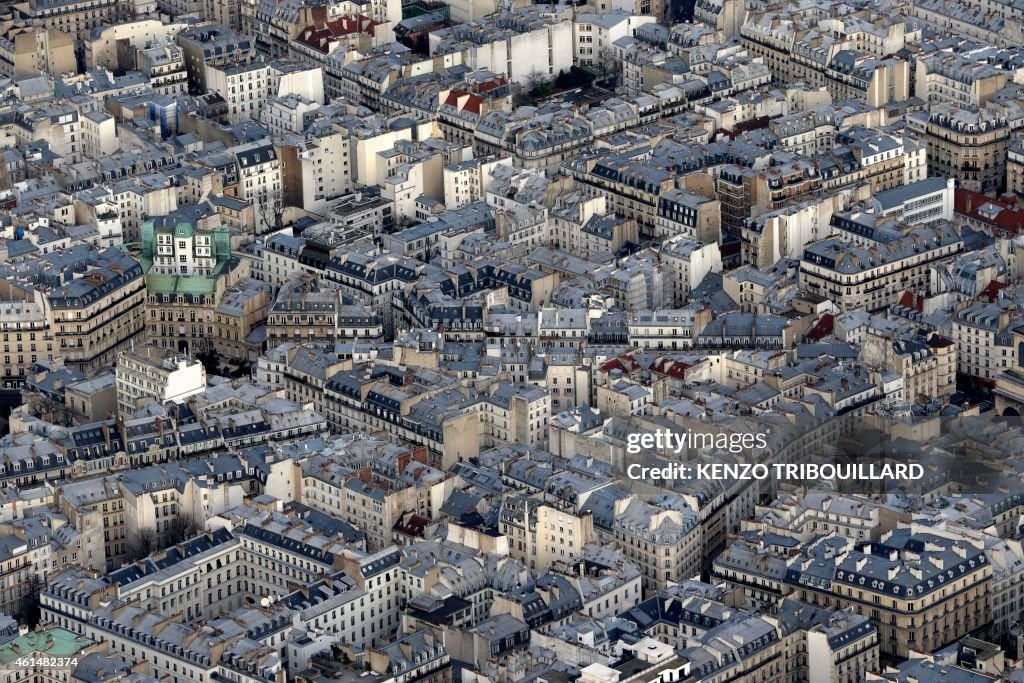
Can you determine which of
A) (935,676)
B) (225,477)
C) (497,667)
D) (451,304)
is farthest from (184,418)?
(935,676)

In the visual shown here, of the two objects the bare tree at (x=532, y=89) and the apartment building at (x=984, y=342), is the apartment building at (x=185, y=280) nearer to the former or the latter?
the bare tree at (x=532, y=89)

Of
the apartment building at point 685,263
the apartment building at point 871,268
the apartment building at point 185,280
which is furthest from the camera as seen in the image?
the apartment building at point 685,263

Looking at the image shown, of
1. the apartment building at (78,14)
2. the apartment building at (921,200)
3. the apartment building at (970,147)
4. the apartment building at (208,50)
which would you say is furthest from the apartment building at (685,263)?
the apartment building at (78,14)

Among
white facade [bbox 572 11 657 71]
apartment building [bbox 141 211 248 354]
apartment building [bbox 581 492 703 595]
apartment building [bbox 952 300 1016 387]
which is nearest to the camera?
apartment building [bbox 581 492 703 595]

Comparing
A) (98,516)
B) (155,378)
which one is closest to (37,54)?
(155,378)

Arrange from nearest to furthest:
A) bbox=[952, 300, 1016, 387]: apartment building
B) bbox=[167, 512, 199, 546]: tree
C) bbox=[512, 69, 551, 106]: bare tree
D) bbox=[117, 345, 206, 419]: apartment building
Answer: bbox=[167, 512, 199, 546]: tree → bbox=[117, 345, 206, 419]: apartment building → bbox=[952, 300, 1016, 387]: apartment building → bbox=[512, 69, 551, 106]: bare tree

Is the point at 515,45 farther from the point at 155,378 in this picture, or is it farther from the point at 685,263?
the point at 155,378

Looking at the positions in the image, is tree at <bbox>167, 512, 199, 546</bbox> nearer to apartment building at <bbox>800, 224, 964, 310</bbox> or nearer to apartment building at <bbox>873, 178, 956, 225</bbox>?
apartment building at <bbox>800, 224, 964, 310</bbox>

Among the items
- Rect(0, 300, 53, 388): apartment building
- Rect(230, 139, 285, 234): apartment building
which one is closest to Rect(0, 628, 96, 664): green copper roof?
Rect(0, 300, 53, 388): apartment building

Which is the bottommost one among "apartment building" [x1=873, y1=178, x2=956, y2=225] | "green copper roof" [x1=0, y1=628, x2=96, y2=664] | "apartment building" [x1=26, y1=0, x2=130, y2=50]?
"green copper roof" [x1=0, y1=628, x2=96, y2=664]
